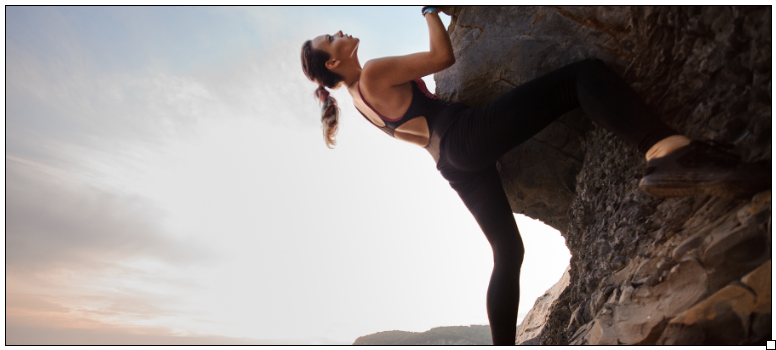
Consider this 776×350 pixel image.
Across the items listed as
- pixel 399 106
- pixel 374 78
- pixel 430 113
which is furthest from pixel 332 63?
pixel 430 113

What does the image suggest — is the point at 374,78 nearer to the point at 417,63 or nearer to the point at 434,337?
the point at 417,63

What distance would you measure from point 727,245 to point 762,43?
70 cm

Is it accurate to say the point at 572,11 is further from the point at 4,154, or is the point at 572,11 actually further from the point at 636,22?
the point at 4,154

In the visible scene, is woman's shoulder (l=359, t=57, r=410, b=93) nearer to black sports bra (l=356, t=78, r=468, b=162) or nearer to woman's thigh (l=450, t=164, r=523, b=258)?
black sports bra (l=356, t=78, r=468, b=162)

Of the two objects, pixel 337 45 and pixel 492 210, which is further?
pixel 337 45

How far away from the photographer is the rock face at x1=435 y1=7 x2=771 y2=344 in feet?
4.03

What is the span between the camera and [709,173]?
116cm

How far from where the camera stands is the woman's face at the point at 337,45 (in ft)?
7.30

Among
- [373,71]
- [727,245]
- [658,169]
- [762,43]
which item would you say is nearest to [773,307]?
[727,245]

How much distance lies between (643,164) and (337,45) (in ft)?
5.66

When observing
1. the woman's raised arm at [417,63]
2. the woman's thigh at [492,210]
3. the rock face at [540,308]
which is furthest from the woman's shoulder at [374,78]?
the rock face at [540,308]

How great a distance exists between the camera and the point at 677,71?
1534 mm

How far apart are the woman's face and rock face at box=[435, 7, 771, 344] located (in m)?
0.75

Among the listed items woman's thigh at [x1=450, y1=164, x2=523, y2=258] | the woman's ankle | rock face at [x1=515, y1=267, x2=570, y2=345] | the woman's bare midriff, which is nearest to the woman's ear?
the woman's bare midriff
